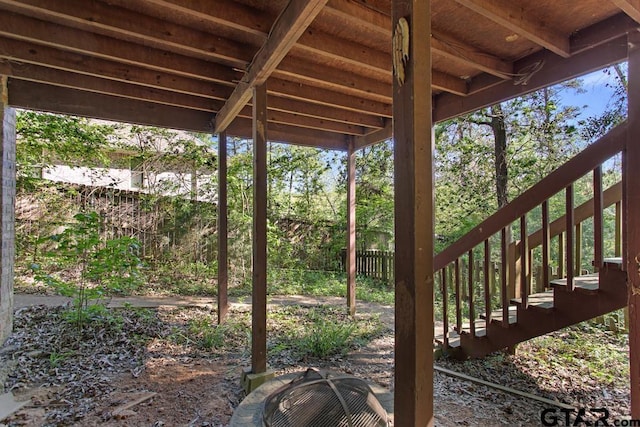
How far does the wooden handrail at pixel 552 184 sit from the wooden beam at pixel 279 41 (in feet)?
6.68

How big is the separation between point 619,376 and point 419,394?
119 inches

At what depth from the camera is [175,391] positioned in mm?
2486

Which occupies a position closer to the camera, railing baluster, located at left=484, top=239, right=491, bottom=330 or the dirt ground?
the dirt ground

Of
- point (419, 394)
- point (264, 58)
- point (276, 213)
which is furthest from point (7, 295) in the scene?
point (276, 213)

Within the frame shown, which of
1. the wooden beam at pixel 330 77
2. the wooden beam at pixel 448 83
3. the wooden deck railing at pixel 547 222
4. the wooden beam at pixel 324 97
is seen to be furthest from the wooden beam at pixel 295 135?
the wooden deck railing at pixel 547 222

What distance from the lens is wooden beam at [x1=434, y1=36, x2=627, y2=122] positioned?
2293 mm

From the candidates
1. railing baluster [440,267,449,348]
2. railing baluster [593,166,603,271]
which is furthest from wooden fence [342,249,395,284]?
railing baluster [593,166,603,271]

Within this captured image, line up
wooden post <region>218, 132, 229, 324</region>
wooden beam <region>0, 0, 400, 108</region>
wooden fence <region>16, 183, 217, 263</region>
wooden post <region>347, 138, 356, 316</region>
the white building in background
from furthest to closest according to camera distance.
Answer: the white building in background, wooden fence <region>16, 183, 217, 263</region>, wooden post <region>347, 138, 356, 316</region>, wooden post <region>218, 132, 229, 324</region>, wooden beam <region>0, 0, 400, 108</region>

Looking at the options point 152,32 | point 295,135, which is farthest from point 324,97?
point 152,32

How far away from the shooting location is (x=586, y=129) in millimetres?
5168

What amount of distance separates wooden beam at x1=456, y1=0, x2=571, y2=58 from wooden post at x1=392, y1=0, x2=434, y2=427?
46.2 inches

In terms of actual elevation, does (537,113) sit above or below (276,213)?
above

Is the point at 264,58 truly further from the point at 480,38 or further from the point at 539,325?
the point at 539,325

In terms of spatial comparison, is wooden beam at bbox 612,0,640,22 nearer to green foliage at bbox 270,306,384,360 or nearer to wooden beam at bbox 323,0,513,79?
wooden beam at bbox 323,0,513,79
